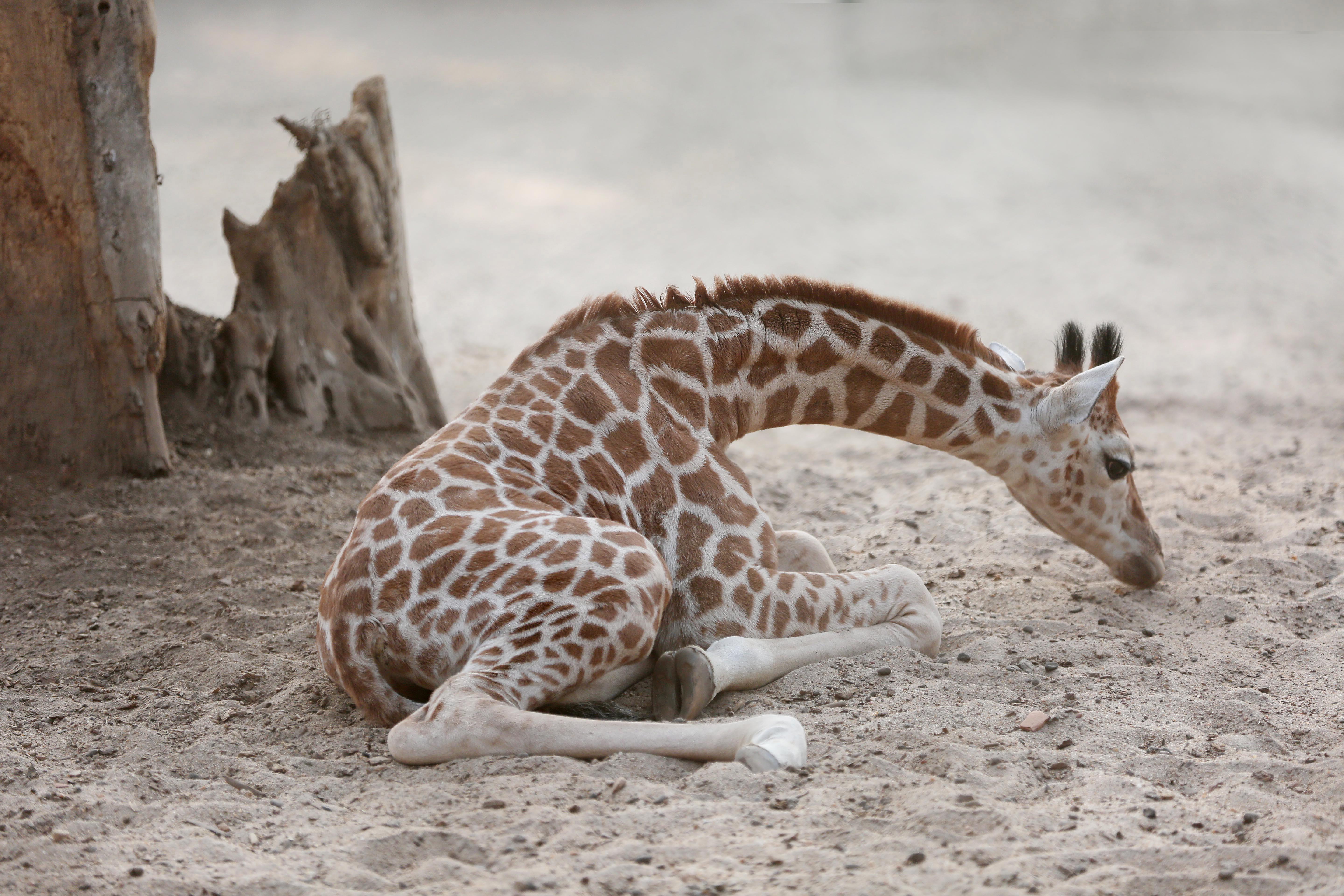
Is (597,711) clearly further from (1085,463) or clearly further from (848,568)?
(1085,463)

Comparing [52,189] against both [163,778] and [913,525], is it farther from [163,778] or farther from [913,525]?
[913,525]

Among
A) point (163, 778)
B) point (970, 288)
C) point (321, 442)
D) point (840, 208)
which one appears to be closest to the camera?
point (163, 778)

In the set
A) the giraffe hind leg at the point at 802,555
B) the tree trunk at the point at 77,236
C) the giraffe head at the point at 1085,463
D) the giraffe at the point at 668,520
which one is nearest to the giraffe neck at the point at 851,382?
the giraffe at the point at 668,520

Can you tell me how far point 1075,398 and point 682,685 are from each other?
6.37ft

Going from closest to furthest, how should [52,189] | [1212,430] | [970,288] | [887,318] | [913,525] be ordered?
[887,318] < [52,189] < [913,525] < [1212,430] < [970,288]

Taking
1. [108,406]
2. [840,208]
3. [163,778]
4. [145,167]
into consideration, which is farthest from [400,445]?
[840,208]

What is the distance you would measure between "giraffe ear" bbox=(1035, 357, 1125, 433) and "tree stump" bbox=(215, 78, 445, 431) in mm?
3783

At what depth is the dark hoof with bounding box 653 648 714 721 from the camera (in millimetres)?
3312

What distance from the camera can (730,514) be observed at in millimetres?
3789

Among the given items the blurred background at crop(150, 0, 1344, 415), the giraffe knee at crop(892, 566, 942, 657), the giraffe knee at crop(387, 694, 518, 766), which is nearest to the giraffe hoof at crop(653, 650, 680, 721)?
the giraffe knee at crop(387, 694, 518, 766)

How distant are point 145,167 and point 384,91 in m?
1.83

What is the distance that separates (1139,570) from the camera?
455cm

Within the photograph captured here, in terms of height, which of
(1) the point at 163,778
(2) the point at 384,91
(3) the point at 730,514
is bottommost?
(1) the point at 163,778

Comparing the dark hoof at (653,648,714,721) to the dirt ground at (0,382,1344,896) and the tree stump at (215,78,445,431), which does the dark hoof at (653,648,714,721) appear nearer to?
the dirt ground at (0,382,1344,896)
